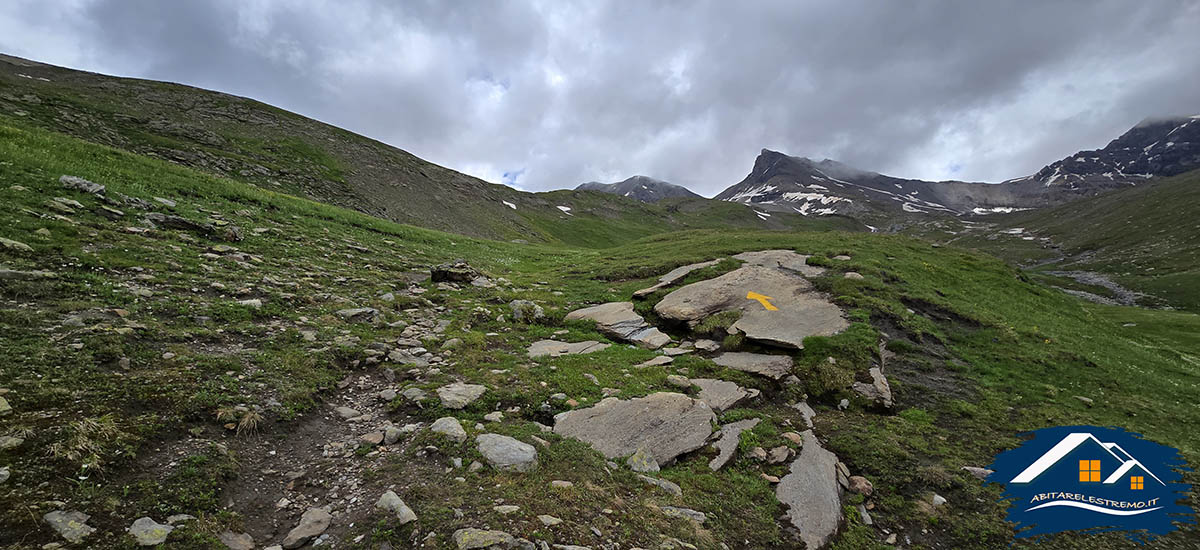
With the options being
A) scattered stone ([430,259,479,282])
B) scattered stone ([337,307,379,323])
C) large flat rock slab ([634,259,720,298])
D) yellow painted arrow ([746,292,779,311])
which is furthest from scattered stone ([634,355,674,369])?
scattered stone ([430,259,479,282])

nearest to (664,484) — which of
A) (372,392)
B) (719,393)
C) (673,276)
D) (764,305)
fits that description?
(719,393)

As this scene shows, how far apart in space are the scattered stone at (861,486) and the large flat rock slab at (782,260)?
49.2ft

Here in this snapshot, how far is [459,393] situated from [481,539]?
4.70 m

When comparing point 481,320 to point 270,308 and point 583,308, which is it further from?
point 270,308

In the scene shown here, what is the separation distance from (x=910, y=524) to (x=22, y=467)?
13608mm

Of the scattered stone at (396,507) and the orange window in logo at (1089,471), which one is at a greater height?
the orange window in logo at (1089,471)

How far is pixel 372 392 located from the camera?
32.0 feet

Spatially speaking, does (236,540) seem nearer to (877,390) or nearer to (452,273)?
(877,390)

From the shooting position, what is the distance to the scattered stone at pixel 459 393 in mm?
9414

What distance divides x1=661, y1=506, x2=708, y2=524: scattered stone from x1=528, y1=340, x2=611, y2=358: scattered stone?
23.2ft

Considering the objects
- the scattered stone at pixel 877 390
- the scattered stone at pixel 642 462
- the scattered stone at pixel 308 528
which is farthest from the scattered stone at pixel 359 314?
the scattered stone at pixel 877 390

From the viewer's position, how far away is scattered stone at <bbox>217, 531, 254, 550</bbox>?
5297 mm

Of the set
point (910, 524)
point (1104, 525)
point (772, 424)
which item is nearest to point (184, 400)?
point (772, 424)

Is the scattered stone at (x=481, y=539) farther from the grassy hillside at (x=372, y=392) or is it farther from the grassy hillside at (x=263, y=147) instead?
the grassy hillside at (x=263, y=147)
